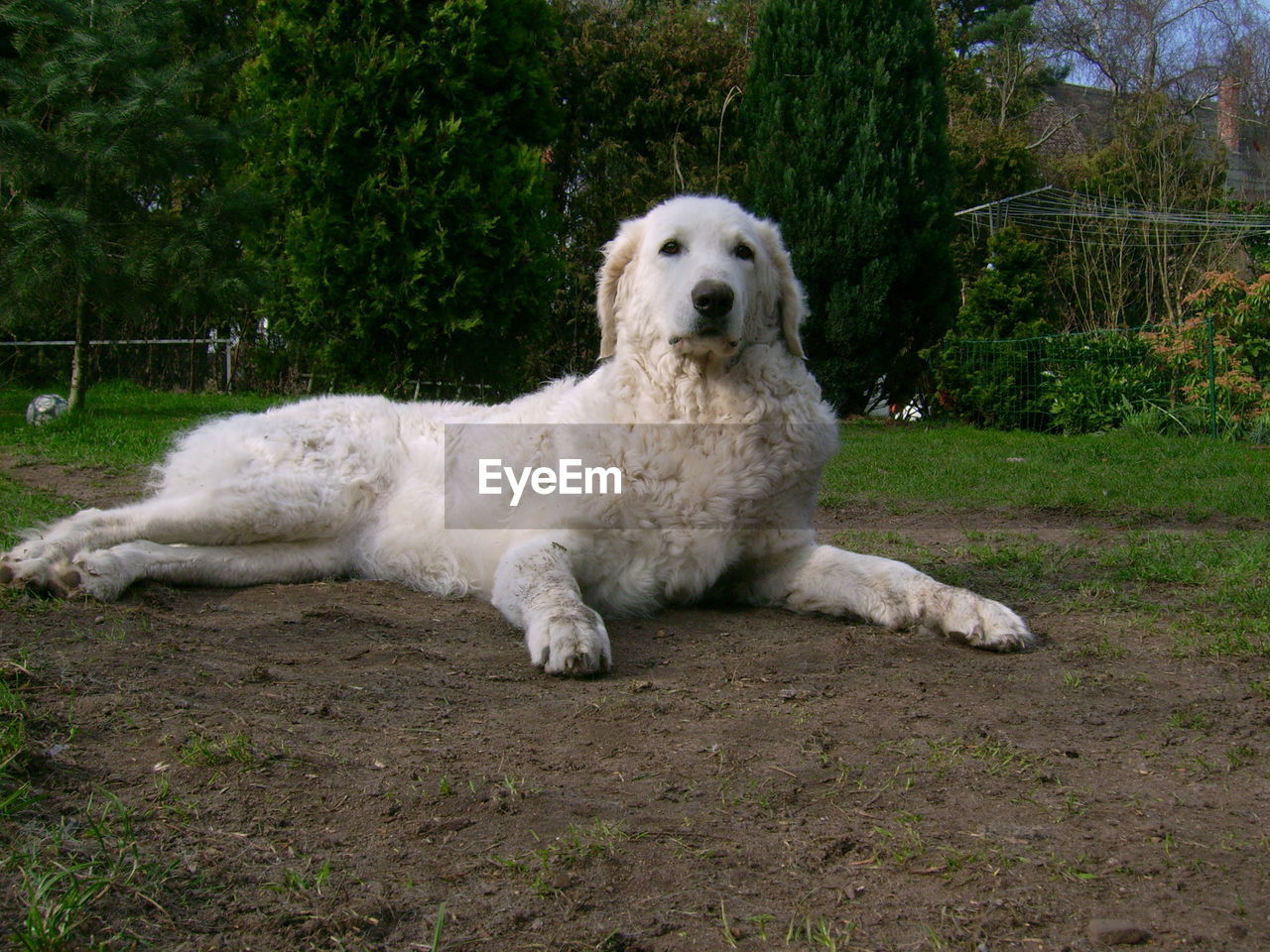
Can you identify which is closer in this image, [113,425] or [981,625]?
[981,625]

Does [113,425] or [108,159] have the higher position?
[108,159]

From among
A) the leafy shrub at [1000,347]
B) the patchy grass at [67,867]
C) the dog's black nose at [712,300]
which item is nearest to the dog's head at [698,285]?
the dog's black nose at [712,300]

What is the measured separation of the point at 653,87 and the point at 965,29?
12786 millimetres

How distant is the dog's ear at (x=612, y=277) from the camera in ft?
12.3

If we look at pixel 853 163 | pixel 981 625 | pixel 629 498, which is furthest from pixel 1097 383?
pixel 629 498

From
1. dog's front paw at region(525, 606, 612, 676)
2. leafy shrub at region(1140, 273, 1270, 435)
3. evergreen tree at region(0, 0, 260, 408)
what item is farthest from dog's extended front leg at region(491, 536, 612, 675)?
leafy shrub at region(1140, 273, 1270, 435)

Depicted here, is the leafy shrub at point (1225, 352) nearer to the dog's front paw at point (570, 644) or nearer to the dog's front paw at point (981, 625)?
the dog's front paw at point (981, 625)

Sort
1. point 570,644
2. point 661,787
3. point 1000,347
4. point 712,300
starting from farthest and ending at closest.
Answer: point 1000,347, point 712,300, point 570,644, point 661,787

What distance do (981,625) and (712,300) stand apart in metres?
1.29

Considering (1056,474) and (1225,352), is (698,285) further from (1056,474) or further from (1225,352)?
(1225,352)

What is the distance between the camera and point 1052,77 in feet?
74.8

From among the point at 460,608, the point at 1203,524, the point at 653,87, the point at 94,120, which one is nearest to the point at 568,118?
the point at 653,87

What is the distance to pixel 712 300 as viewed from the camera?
324cm

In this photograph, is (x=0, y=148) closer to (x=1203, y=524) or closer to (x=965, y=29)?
(x=1203, y=524)
